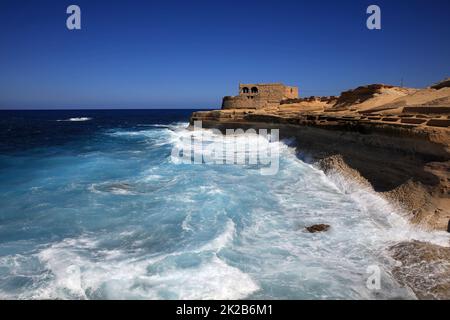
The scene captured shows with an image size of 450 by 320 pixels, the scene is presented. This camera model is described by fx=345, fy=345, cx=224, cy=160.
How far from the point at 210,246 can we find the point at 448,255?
14.9 feet

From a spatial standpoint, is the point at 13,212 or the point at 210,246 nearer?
the point at 210,246

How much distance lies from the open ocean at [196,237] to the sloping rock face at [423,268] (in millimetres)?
211

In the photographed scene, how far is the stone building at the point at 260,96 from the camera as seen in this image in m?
38.0

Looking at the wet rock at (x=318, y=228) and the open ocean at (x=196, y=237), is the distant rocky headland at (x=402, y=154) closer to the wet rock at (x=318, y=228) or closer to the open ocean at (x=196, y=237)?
the open ocean at (x=196, y=237)

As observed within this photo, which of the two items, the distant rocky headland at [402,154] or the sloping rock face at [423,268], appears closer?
the sloping rock face at [423,268]

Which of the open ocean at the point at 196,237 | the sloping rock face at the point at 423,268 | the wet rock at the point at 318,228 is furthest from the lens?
the wet rock at the point at 318,228

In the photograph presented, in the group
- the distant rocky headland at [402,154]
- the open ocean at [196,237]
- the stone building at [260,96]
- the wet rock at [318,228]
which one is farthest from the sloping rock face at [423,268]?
the stone building at [260,96]

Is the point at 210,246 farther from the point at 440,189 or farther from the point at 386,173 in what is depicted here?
the point at 386,173

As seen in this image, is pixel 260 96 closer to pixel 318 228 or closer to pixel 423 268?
pixel 318 228

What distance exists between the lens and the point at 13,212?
1002 cm

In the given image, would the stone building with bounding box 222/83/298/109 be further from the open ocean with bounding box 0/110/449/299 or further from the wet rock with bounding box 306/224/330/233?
the wet rock with bounding box 306/224/330/233
